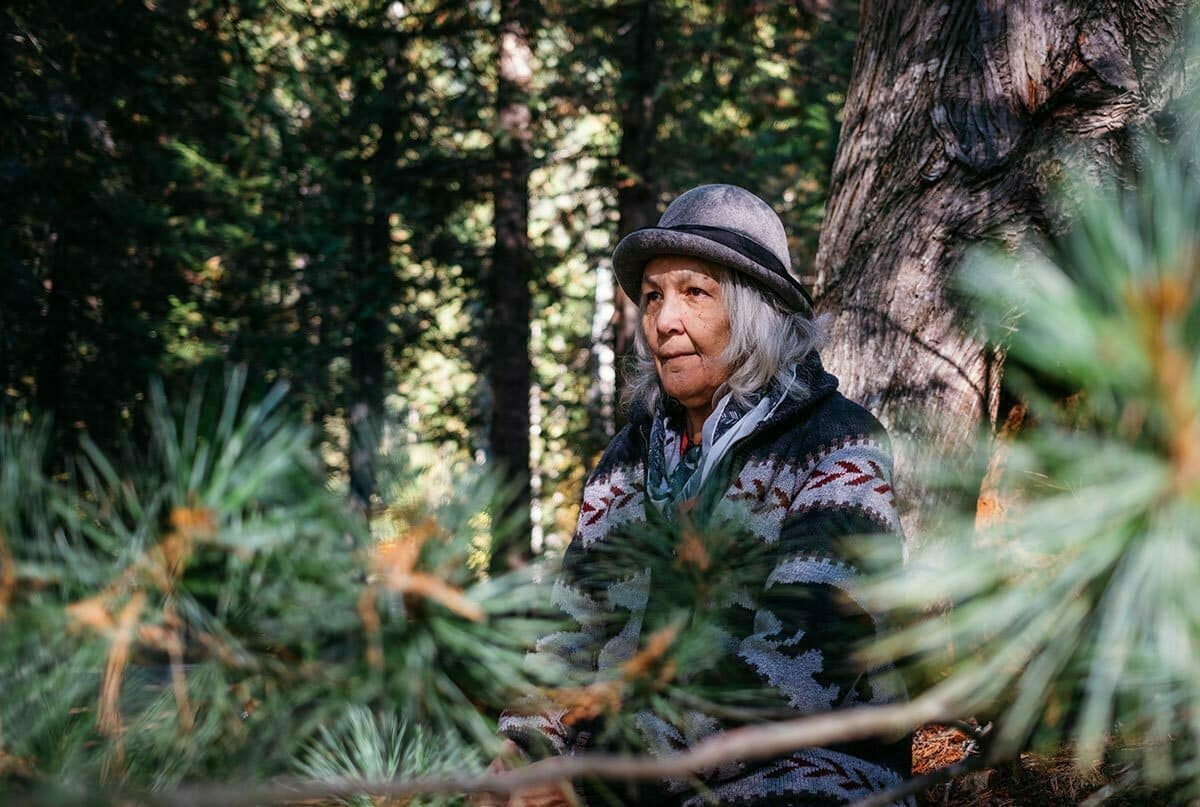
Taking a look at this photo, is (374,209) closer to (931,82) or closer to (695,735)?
(931,82)

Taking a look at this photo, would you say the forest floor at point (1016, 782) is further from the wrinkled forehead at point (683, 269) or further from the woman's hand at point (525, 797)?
the wrinkled forehead at point (683, 269)

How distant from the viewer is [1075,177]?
227 cm

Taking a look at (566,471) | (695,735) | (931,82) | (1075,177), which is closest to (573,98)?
(566,471)

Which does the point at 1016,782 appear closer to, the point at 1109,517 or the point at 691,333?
the point at 691,333

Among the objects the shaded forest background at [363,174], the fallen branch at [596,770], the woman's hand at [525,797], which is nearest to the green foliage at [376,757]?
the woman's hand at [525,797]

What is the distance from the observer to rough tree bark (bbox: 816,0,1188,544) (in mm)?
2381

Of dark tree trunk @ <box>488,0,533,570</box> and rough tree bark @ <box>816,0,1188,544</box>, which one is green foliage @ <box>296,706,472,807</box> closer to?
rough tree bark @ <box>816,0,1188,544</box>

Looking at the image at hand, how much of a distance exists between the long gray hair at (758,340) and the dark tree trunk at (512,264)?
216 inches

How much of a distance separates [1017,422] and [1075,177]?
72cm

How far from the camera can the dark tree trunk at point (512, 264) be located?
8.07 m

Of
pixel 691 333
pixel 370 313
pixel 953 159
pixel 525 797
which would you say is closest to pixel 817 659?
pixel 525 797

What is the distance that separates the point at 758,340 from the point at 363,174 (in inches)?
317

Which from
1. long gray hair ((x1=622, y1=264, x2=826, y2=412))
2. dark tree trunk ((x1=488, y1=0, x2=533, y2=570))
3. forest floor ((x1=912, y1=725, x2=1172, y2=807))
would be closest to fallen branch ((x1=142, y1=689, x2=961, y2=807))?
forest floor ((x1=912, y1=725, x2=1172, y2=807))

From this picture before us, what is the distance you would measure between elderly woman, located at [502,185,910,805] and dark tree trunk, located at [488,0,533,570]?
17.9ft
